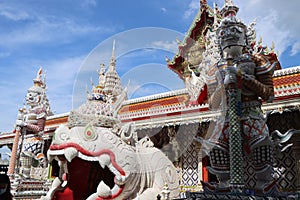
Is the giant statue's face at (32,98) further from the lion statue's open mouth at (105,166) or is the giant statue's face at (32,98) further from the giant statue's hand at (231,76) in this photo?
the giant statue's hand at (231,76)

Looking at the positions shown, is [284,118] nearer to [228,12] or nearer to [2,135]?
[228,12]

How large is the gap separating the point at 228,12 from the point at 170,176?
8.36ft

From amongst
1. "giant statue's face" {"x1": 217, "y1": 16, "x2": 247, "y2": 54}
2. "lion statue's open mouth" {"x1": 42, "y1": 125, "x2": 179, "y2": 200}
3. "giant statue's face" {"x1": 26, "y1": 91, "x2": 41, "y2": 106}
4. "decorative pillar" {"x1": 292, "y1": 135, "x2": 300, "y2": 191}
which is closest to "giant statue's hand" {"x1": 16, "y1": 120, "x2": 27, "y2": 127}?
"giant statue's face" {"x1": 26, "y1": 91, "x2": 41, "y2": 106}

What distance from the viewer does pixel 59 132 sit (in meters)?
3.99

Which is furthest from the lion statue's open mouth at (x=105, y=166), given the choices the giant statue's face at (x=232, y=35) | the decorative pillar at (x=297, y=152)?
the decorative pillar at (x=297, y=152)

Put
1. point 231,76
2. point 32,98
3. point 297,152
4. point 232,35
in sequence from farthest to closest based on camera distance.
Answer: point 32,98, point 297,152, point 232,35, point 231,76

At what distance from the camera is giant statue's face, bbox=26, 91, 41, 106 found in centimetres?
1124

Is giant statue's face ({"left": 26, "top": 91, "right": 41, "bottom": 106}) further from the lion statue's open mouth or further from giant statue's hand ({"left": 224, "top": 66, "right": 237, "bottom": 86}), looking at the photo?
giant statue's hand ({"left": 224, "top": 66, "right": 237, "bottom": 86})

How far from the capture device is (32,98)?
11.3m

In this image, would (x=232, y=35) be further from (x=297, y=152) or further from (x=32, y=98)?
(x=32, y=98)

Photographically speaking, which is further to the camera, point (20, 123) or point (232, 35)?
point (20, 123)

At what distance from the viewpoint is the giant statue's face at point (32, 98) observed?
1124 centimetres

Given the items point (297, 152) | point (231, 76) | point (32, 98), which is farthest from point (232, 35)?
point (32, 98)

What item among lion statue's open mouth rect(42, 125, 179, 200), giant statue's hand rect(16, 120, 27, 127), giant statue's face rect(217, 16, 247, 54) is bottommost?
lion statue's open mouth rect(42, 125, 179, 200)
